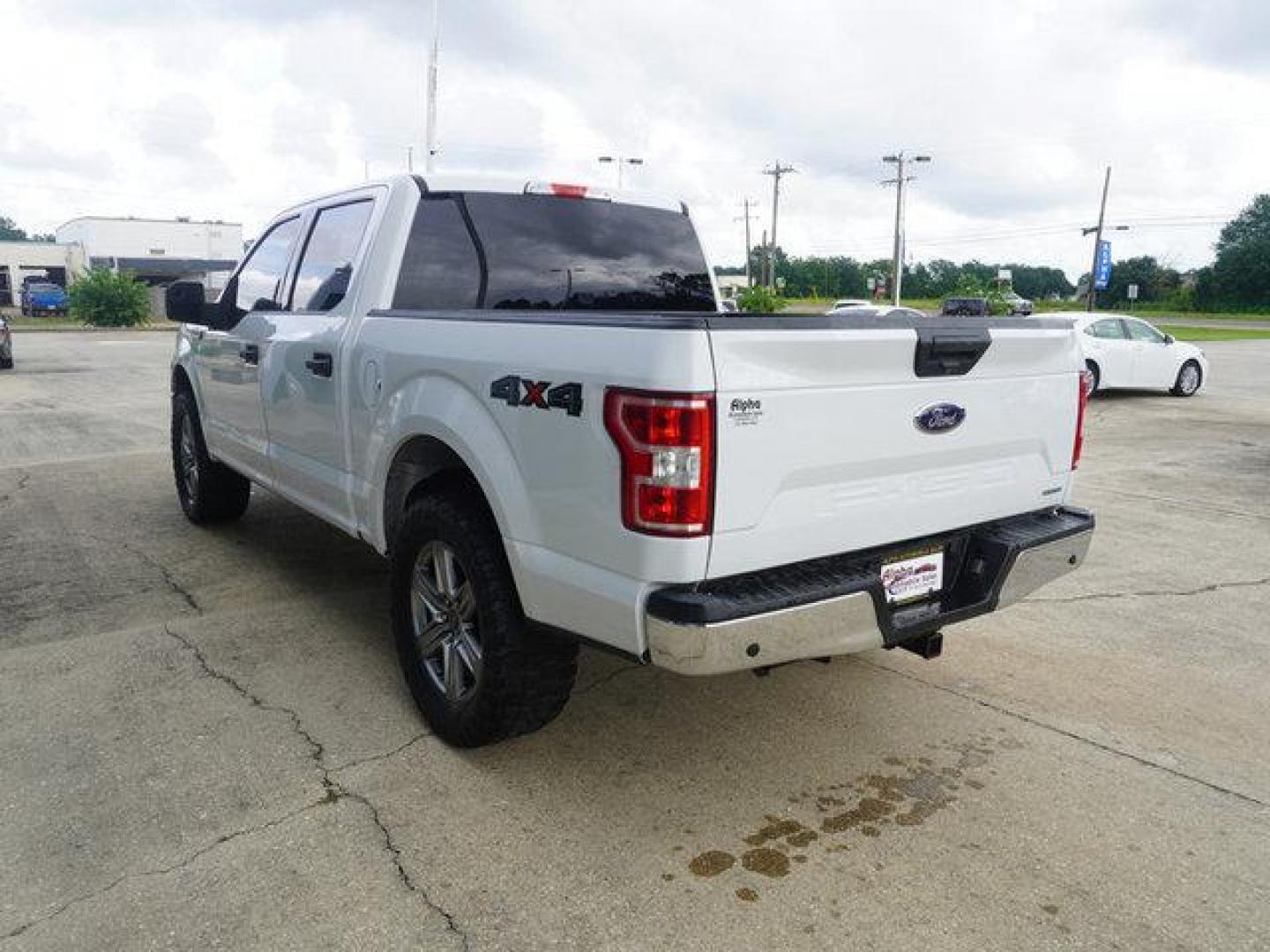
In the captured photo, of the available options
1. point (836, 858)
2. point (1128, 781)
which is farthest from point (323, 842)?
point (1128, 781)

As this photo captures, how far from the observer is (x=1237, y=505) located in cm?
754

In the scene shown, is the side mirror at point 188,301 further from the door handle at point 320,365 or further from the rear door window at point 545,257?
the rear door window at point 545,257

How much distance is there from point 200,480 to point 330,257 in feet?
8.35

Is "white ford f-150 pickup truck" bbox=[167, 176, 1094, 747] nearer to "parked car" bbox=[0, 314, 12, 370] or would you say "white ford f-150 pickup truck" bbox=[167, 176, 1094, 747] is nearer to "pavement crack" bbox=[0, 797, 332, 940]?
"pavement crack" bbox=[0, 797, 332, 940]

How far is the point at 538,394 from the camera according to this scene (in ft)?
8.93

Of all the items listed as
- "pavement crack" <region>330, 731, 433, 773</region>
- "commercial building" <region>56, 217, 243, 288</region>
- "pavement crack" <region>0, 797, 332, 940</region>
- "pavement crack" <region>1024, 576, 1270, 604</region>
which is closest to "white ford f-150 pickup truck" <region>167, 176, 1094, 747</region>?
"pavement crack" <region>330, 731, 433, 773</region>

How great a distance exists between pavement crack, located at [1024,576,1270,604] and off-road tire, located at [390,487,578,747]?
3.08 meters

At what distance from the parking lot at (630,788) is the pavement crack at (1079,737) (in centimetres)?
2

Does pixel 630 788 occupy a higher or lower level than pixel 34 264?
lower

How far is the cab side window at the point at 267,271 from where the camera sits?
4.81 m

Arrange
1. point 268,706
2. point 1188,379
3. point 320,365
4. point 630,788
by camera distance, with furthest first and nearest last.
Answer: point 1188,379
point 320,365
point 268,706
point 630,788

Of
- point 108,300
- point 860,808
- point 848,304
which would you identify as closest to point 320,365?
point 860,808

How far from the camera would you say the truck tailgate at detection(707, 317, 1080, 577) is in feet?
8.14

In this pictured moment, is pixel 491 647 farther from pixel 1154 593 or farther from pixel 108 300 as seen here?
pixel 108 300
